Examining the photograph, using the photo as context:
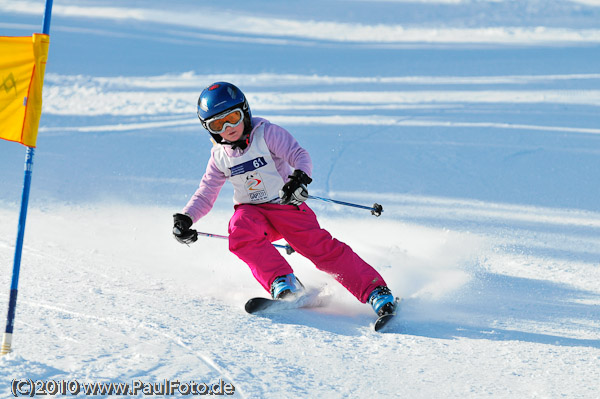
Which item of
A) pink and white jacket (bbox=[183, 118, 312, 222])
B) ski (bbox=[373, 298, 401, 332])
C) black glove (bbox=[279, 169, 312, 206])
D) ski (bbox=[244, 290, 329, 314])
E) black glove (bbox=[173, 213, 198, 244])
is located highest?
pink and white jacket (bbox=[183, 118, 312, 222])

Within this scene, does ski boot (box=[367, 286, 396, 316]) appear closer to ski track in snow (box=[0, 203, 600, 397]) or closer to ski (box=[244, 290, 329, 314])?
ski track in snow (box=[0, 203, 600, 397])

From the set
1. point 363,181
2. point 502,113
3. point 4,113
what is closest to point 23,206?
point 4,113

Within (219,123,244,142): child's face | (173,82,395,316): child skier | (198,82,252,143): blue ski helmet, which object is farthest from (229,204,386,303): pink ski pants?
(198,82,252,143): blue ski helmet

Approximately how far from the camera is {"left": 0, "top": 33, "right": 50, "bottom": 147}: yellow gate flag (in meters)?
2.86

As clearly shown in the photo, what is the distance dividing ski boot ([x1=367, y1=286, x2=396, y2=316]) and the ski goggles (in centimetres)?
117

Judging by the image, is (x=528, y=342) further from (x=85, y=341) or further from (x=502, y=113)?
(x=502, y=113)

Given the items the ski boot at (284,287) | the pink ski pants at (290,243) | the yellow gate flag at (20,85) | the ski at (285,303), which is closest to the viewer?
the yellow gate flag at (20,85)

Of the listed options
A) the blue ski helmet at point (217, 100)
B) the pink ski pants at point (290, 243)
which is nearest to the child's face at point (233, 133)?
the blue ski helmet at point (217, 100)

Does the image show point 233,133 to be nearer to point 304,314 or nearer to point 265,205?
point 265,205

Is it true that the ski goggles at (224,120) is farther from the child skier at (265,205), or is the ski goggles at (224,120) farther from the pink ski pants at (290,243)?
the pink ski pants at (290,243)

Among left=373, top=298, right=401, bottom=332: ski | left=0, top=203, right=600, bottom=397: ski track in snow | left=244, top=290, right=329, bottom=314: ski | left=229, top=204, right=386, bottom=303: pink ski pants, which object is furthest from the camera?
left=229, top=204, right=386, bottom=303: pink ski pants

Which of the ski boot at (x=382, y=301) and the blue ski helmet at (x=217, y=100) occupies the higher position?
the blue ski helmet at (x=217, y=100)

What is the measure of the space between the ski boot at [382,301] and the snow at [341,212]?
0.11 meters

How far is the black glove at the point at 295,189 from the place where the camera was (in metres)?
3.61
